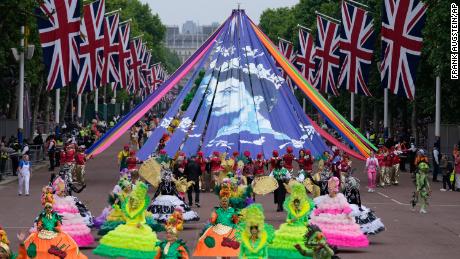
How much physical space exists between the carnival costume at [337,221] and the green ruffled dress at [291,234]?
144 centimetres

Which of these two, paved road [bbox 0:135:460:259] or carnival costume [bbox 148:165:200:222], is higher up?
carnival costume [bbox 148:165:200:222]

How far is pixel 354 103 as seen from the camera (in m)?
86.1

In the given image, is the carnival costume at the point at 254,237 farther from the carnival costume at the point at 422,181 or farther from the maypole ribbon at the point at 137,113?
the maypole ribbon at the point at 137,113

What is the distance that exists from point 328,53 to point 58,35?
70.3ft

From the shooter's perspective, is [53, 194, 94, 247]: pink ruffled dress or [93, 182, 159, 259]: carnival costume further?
[53, 194, 94, 247]: pink ruffled dress

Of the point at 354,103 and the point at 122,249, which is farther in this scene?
the point at 354,103

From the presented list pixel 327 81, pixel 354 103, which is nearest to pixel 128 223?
pixel 327 81

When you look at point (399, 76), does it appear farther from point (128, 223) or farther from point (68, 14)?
point (128, 223)

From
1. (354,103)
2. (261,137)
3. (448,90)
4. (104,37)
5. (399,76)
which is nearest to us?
(261,137)

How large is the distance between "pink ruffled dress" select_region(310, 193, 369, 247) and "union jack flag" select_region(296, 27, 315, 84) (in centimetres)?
4855

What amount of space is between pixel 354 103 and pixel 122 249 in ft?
218

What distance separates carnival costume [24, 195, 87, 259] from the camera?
17.9 m

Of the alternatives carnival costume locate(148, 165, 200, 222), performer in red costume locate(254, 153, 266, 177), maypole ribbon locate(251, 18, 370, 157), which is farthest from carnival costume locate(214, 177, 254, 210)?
maypole ribbon locate(251, 18, 370, 157)

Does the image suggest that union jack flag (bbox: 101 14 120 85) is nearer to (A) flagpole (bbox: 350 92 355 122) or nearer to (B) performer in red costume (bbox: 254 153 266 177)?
(A) flagpole (bbox: 350 92 355 122)
